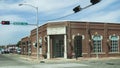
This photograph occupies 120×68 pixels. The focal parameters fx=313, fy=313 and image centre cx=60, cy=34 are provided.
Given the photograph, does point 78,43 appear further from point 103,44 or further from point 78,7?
point 78,7

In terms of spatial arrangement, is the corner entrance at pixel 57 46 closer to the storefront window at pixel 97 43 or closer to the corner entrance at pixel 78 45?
the corner entrance at pixel 78 45

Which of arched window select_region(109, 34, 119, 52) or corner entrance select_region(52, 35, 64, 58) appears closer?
corner entrance select_region(52, 35, 64, 58)

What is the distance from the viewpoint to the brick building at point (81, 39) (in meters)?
53.5

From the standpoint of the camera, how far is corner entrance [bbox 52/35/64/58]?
182ft

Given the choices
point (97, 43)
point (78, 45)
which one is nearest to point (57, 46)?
point (78, 45)

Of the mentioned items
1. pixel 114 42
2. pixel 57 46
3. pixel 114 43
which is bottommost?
pixel 57 46

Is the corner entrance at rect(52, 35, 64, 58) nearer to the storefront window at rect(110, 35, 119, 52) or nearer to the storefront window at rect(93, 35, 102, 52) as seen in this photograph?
the storefront window at rect(93, 35, 102, 52)

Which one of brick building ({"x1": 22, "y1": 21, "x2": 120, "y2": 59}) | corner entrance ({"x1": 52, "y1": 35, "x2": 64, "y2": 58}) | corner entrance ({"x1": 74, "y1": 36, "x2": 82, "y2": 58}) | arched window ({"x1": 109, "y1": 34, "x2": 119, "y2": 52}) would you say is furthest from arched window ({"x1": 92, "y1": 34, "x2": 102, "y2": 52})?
corner entrance ({"x1": 52, "y1": 35, "x2": 64, "y2": 58})

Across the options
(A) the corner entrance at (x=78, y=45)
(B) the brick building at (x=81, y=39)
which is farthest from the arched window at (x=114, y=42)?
(A) the corner entrance at (x=78, y=45)

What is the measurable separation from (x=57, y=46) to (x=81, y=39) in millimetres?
4679

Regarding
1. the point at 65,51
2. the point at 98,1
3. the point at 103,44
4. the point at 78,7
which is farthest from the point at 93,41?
the point at 98,1

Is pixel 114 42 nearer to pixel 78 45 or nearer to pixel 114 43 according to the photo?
pixel 114 43

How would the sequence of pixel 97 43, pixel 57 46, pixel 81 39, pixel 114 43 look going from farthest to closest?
pixel 114 43 < pixel 57 46 < pixel 97 43 < pixel 81 39

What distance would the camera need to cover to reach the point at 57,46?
183 feet
